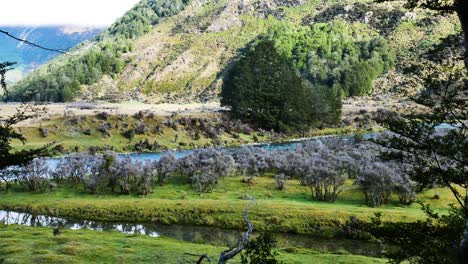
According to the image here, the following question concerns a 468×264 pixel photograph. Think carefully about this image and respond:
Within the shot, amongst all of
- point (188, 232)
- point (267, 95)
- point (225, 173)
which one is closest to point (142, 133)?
point (267, 95)

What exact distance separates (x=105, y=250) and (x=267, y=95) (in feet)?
238

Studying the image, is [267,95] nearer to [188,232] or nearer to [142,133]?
[142,133]

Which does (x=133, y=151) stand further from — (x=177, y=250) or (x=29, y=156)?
(x=29, y=156)

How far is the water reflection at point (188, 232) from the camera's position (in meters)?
30.7

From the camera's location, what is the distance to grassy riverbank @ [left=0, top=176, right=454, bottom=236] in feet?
111

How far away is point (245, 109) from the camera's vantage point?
96.6 m

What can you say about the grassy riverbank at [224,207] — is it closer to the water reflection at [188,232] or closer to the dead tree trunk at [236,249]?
the water reflection at [188,232]

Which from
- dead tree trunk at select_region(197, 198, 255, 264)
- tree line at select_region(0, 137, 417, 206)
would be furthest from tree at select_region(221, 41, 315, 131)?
dead tree trunk at select_region(197, 198, 255, 264)

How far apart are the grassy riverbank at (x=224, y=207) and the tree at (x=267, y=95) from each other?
51248 mm

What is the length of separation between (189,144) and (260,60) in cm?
2982

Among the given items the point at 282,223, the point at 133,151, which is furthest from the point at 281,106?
the point at 282,223

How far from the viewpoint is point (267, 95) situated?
96.1m

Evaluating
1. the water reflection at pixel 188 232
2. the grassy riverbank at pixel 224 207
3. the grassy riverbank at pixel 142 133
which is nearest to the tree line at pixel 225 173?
the grassy riverbank at pixel 224 207

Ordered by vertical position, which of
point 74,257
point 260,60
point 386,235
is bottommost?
point 74,257
